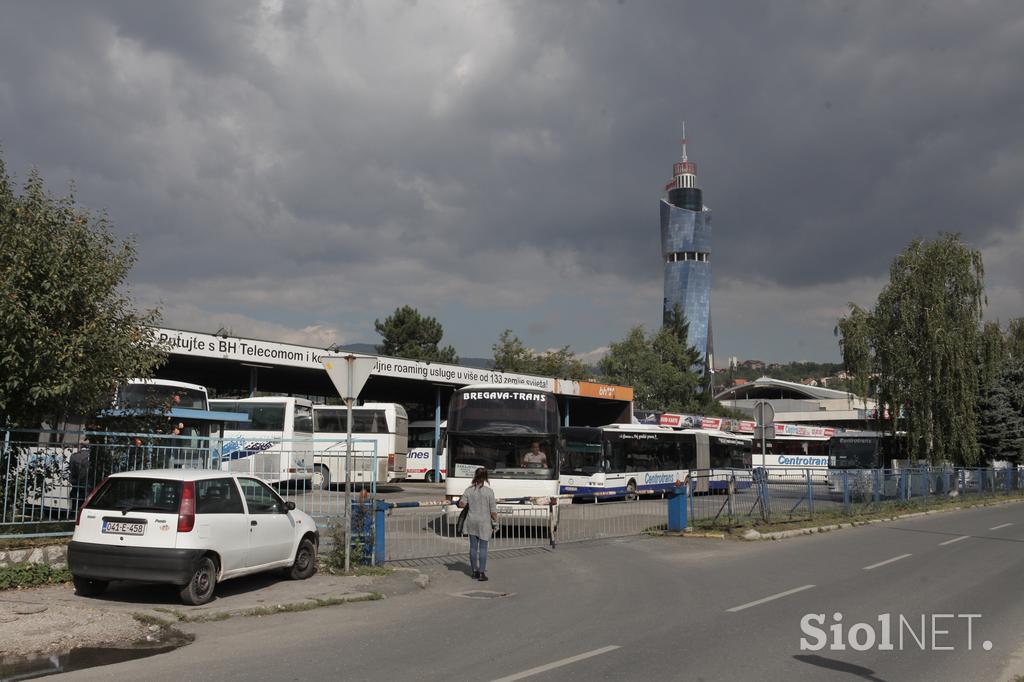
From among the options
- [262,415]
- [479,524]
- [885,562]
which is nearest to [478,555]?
[479,524]

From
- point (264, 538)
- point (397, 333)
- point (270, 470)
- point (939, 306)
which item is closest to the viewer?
point (264, 538)

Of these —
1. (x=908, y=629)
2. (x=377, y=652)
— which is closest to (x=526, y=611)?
(x=377, y=652)

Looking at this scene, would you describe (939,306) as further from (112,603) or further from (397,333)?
(397,333)

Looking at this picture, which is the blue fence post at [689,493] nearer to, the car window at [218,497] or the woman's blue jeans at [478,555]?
the woman's blue jeans at [478,555]

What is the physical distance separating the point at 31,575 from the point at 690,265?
17855 cm

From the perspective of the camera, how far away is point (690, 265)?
18250 centimetres

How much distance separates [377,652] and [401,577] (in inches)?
188

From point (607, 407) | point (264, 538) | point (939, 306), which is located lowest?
point (264, 538)

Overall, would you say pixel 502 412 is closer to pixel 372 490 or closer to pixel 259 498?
pixel 372 490

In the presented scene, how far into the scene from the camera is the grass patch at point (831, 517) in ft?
71.4

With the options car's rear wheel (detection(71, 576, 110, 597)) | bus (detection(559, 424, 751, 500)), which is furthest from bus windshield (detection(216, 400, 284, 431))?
car's rear wheel (detection(71, 576, 110, 597))

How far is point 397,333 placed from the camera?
268 feet

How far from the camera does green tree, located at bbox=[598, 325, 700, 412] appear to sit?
91062mm

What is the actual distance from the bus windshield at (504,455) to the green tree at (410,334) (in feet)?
198
